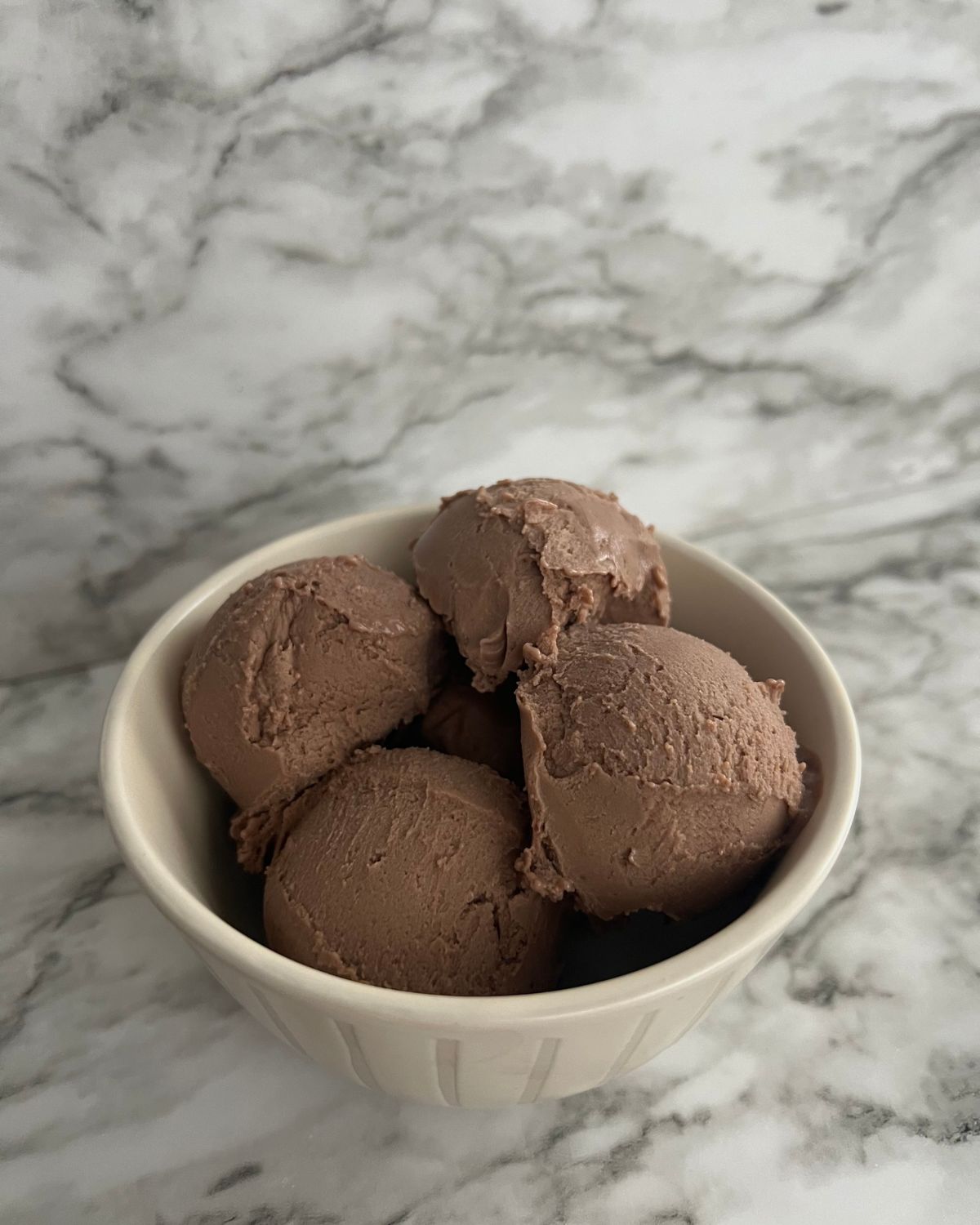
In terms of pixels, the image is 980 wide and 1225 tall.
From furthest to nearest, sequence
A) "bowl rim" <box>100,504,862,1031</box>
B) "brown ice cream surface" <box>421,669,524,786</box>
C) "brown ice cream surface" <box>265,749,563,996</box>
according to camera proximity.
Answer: "brown ice cream surface" <box>421,669,524,786</box> → "brown ice cream surface" <box>265,749,563,996</box> → "bowl rim" <box>100,504,862,1031</box>

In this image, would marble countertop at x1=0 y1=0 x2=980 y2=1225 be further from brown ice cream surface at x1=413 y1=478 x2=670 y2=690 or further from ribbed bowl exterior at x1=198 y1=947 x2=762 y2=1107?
brown ice cream surface at x1=413 y1=478 x2=670 y2=690

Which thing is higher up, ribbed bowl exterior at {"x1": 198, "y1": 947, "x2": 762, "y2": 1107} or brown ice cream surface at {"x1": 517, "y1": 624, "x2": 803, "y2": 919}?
brown ice cream surface at {"x1": 517, "y1": 624, "x2": 803, "y2": 919}

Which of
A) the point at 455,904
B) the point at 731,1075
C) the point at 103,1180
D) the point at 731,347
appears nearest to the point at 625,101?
the point at 731,347

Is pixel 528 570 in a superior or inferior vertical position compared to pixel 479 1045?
superior

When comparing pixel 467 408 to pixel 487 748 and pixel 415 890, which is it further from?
pixel 415 890

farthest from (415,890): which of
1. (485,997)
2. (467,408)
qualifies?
(467,408)

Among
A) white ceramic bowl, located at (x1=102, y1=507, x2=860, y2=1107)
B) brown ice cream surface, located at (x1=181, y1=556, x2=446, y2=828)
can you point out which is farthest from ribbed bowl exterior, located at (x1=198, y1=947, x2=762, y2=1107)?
brown ice cream surface, located at (x1=181, y1=556, x2=446, y2=828)

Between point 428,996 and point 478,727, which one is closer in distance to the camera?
point 428,996

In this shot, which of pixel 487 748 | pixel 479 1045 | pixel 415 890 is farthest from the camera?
pixel 487 748
